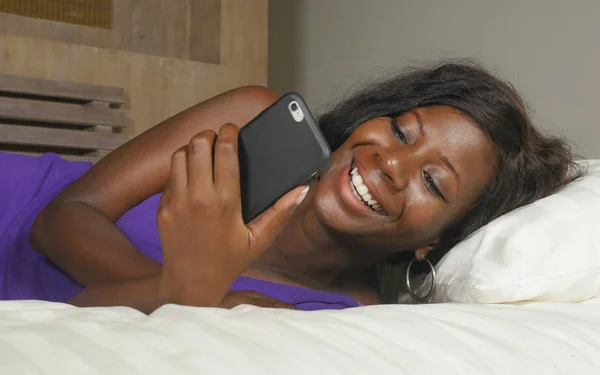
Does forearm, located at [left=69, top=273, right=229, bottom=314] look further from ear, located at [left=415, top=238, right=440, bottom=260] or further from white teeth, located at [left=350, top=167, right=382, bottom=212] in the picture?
ear, located at [left=415, top=238, right=440, bottom=260]

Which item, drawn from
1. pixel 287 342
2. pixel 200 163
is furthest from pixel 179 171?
pixel 287 342

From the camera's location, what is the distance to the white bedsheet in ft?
1.72

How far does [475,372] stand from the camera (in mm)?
672

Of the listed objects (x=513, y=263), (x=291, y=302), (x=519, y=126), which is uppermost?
(x=519, y=126)

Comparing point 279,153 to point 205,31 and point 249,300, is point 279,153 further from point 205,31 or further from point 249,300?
point 205,31

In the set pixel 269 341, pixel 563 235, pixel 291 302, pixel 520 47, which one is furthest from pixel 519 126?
pixel 269 341

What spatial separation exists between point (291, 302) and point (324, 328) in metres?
0.54

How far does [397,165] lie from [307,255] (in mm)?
254

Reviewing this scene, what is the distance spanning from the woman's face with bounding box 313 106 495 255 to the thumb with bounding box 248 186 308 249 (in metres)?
0.39

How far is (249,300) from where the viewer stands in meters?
1.01

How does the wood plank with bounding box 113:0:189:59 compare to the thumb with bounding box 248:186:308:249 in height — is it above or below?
above

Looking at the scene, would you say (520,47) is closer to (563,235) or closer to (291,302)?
(563,235)

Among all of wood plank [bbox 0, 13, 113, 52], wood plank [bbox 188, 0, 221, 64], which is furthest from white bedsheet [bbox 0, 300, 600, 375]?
wood plank [bbox 0, 13, 113, 52]

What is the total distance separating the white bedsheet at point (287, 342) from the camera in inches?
20.6
